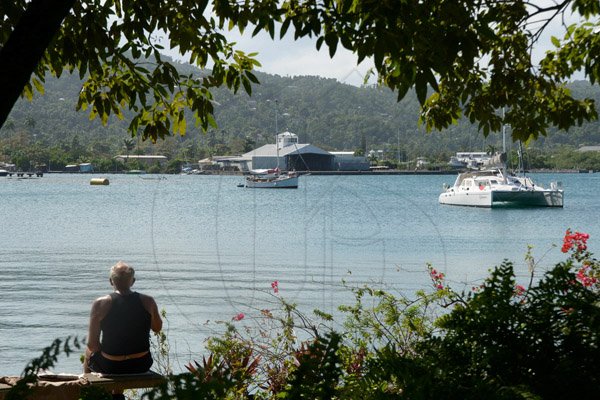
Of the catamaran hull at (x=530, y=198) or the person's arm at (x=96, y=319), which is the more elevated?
the person's arm at (x=96, y=319)

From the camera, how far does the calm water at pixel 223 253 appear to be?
66.1ft

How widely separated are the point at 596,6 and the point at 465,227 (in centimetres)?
5342

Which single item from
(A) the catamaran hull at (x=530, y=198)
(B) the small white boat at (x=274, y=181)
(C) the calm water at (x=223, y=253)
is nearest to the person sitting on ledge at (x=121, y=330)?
(C) the calm water at (x=223, y=253)

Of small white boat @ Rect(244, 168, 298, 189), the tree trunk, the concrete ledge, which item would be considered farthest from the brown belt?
small white boat @ Rect(244, 168, 298, 189)

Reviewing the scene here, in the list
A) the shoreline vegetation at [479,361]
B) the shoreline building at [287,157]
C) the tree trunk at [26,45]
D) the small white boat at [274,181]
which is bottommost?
the small white boat at [274,181]

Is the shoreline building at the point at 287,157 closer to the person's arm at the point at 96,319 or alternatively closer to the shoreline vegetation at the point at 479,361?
the person's arm at the point at 96,319

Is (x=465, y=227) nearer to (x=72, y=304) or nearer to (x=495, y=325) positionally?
(x=72, y=304)

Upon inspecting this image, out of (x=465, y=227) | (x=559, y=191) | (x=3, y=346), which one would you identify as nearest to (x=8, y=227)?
(x=465, y=227)

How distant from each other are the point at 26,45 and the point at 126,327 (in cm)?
347

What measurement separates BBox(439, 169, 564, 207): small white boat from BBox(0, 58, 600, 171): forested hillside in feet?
277

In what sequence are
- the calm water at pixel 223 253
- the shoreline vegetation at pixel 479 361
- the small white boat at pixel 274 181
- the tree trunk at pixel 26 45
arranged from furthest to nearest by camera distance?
the small white boat at pixel 274 181 < the calm water at pixel 223 253 < the tree trunk at pixel 26 45 < the shoreline vegetation at pixel 479 361

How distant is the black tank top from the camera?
6.88 metres

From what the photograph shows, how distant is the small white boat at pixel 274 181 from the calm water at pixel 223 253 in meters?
22.3

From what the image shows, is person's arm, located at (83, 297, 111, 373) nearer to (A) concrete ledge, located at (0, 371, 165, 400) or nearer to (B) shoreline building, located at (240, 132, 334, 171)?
(A) concrete ledge, located at (0, 371, 165, 400)
